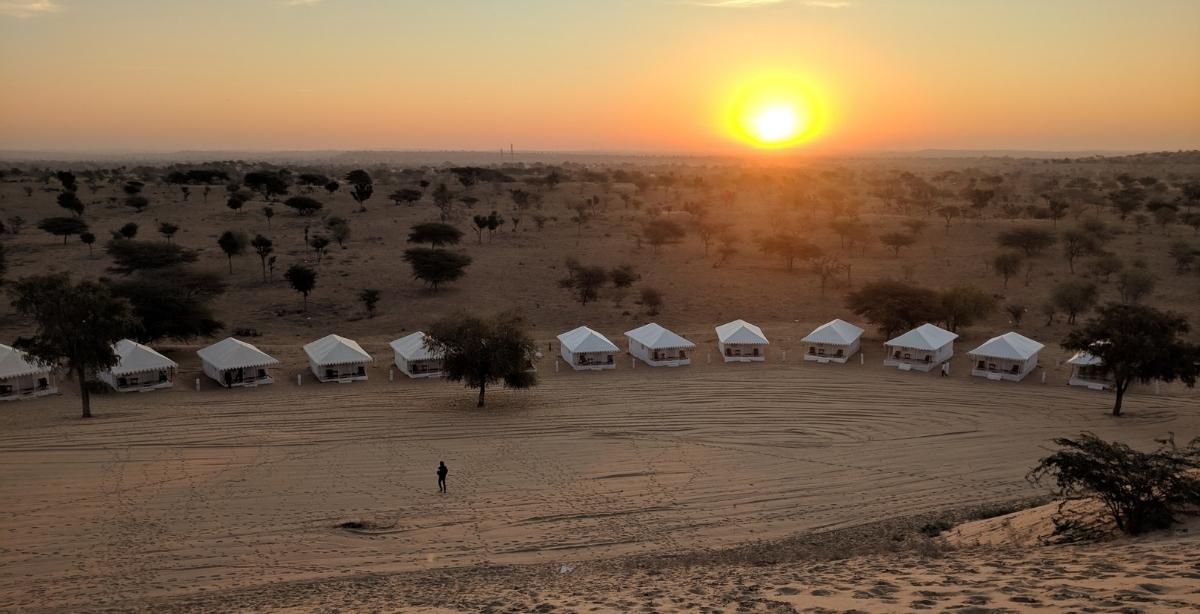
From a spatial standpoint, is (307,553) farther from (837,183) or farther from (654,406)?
(837,183)

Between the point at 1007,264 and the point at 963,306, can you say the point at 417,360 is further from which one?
the point at 1007,264

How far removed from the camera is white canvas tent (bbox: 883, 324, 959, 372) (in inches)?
1390

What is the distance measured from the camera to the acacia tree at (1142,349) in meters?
27.3

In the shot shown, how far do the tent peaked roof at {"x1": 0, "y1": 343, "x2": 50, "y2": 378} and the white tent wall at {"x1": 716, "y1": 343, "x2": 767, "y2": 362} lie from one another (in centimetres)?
2783

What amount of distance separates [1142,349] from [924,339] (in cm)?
911

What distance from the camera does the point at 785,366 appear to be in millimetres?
36219

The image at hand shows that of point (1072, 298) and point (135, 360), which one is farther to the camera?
point (1072, 298)

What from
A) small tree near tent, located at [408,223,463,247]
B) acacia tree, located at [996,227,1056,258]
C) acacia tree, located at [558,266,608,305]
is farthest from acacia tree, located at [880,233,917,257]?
small tree near tent, located at [408,223,463,247]

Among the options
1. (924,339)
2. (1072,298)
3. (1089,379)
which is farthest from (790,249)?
(1089,379)

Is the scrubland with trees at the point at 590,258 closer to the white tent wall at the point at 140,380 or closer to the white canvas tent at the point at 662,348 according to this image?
the white tent wall at the point at 140,380

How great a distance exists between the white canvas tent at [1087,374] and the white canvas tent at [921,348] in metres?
5.05

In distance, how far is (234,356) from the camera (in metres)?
32.5

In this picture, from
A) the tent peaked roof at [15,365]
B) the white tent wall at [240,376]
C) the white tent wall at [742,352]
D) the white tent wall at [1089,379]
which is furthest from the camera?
the white tent wall at [742,352]

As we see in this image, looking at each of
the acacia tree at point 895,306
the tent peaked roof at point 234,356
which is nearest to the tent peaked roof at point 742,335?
the acacia tree at point 895,306
